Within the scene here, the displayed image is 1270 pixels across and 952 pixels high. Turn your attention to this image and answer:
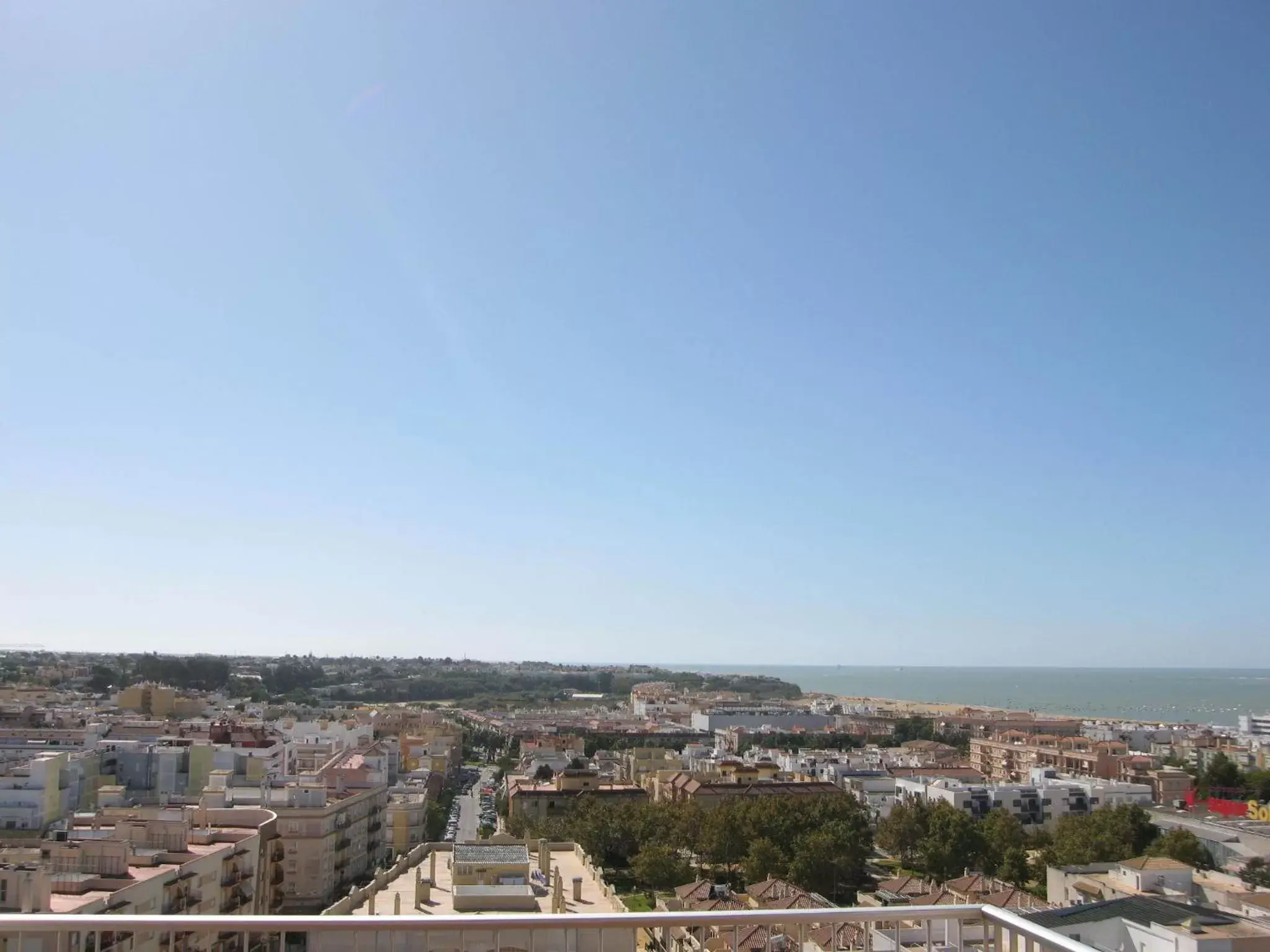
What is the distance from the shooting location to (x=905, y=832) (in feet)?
66.3

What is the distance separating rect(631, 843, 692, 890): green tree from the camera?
16734mm

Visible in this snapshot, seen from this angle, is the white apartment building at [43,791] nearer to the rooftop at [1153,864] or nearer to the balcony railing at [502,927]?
the rooftop at [1153,864]

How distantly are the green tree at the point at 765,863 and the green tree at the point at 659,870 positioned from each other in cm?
110

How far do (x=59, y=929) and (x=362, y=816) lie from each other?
17.7 meters

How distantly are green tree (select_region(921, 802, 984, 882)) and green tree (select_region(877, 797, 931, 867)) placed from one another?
1431 mm

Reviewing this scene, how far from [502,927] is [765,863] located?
54.1 feet

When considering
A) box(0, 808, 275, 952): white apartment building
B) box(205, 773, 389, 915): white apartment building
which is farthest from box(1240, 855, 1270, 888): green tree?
box(0, 808, 275, 952): white apartment building

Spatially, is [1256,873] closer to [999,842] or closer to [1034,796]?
[999,842]

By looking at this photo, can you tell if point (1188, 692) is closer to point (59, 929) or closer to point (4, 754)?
point (4, 754)

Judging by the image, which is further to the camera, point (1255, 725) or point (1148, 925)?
point (1255, 725)

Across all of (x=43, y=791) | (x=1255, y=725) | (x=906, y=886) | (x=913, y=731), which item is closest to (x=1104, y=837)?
(x=906, y=886)

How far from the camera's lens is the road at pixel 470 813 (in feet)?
73.8

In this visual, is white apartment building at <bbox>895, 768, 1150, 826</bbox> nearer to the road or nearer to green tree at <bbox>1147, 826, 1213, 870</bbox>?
green tree at <bbox>1147, 826, 1213, 870</bbox>

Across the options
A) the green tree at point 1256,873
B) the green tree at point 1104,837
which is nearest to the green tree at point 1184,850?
the green tree at point 1104,837
